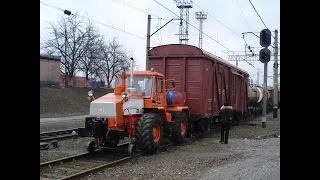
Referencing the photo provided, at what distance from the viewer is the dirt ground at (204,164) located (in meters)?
7.96

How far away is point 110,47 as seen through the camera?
53469 mm

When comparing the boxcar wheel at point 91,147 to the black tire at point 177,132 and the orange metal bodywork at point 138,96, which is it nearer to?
the orange metal bodywork at point 138,96

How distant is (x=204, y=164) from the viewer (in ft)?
30.9

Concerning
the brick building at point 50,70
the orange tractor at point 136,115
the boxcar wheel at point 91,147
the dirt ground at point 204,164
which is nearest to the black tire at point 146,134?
the orange tractor at point 136,115

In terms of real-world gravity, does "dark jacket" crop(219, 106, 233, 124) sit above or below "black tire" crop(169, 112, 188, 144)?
above

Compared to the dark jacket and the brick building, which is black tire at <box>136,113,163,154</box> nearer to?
the dark jacket

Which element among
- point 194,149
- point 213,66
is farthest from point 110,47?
point 194,149

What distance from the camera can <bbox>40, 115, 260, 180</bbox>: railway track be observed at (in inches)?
316

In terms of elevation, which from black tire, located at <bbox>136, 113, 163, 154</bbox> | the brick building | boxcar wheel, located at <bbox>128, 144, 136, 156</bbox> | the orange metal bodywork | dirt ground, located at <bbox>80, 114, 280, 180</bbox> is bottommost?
dirt ground, located at <bbox>80, 114, 280, 180</bbox>

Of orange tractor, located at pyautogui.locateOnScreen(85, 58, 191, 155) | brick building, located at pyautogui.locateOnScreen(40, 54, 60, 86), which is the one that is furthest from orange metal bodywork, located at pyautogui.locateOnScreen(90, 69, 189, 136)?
brick building, located at pyautogui.locateOnScreen(40, 54, 60, 86)

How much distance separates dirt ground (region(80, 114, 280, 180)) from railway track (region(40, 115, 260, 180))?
0.68 feet

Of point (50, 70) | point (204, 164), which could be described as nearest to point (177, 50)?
point (204, 164)
